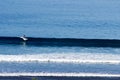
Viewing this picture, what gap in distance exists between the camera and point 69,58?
130ft

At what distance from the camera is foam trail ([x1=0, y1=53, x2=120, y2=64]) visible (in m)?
37.6

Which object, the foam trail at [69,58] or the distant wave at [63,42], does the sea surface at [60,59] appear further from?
the distant wave at [63,42]

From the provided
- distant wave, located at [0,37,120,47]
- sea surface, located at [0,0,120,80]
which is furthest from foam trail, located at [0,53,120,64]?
distant wave, located at [0,37,120,47]

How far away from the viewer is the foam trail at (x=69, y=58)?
123 ft

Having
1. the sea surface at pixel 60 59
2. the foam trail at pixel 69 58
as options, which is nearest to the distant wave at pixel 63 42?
the sea surface at pixel 60 59

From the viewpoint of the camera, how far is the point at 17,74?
101 feet

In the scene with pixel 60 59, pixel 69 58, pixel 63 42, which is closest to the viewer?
pixel 60 59

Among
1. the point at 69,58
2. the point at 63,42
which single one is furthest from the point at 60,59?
the point at 63,42

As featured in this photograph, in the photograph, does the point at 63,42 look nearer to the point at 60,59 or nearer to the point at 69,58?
the point at 69,58

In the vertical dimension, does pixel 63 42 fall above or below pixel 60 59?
above

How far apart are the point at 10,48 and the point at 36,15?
2141 inches

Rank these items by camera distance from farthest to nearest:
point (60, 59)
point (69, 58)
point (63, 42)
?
point (63, 42) → point (69, 58) → point (60, 59)

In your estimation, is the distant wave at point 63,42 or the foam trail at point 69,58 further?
the distant wave at point 63,42

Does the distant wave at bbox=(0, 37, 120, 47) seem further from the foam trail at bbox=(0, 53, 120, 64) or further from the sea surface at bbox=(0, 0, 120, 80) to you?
the foam trail at bbox=(0, 53, 120, 64)
